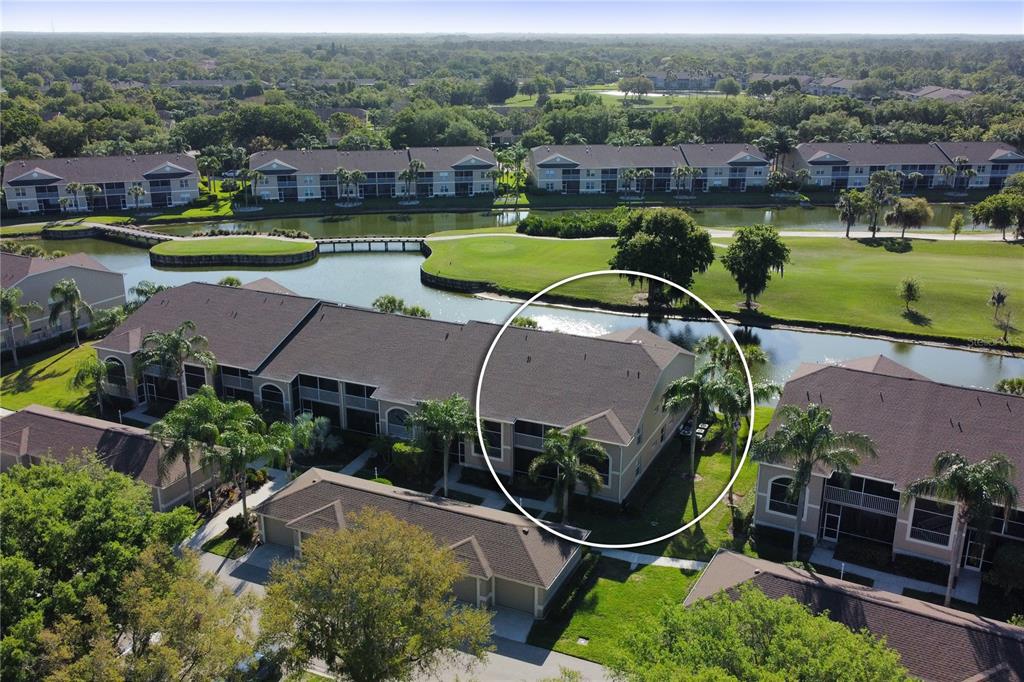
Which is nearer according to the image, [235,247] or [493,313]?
[493,313]

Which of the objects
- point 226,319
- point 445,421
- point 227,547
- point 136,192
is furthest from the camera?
Answer: point 136,192

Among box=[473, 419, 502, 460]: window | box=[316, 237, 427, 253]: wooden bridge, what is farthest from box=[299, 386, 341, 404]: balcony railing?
box=[316, 237, 427, 253]: wooden bridge

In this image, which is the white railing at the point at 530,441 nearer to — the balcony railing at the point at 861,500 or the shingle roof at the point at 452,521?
the shingle roof at the point at 452,521

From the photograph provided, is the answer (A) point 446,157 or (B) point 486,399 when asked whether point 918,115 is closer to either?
(A) point 446,157

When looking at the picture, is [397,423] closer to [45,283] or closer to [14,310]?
[14,310]

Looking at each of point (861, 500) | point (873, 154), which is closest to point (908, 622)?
point (861, 500)

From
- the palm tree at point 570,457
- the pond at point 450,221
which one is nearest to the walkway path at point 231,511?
the palm tree at point 570,457
